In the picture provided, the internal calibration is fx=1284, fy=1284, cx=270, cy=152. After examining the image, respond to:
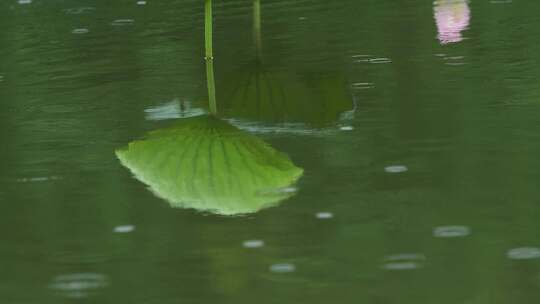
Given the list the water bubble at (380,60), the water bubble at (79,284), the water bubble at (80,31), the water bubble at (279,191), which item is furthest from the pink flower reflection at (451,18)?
the water bubble at (79,284)

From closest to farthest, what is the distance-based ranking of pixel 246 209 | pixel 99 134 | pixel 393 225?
pixel 393 225
pixel 246 209
pixel 99 134

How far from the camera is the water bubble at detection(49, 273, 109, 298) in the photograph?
3529 mm

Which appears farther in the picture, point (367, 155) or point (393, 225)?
point (367, 155)

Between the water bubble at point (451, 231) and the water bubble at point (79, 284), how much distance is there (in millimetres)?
991

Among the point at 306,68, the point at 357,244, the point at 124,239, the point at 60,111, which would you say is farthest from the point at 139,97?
the point at 357,244

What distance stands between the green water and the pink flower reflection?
1.2 inches

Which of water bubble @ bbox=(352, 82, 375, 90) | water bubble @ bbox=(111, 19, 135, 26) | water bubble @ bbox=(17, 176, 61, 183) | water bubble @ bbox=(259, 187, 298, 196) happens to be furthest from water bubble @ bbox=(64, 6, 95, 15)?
water bubble @ bbox=(259, 187, 298, 196)

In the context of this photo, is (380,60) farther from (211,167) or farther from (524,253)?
(524,253)

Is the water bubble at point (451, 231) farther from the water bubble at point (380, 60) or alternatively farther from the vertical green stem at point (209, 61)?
the water bubble at point (380, 60)

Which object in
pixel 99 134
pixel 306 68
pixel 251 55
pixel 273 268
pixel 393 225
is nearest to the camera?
pixel 273 268

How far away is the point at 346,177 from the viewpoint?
14.5 ft

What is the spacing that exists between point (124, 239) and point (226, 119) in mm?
1379

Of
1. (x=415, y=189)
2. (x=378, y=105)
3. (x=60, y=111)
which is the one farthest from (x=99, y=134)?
(x=415, y=189)

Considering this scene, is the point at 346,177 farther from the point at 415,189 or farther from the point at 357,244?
the point at 357,244
